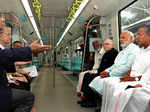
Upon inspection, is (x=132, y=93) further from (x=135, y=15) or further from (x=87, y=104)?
(x=135, y=15)

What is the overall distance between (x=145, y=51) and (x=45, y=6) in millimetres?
4196

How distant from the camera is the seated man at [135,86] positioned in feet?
5.50

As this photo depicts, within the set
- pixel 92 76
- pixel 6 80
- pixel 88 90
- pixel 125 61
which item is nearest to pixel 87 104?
pixel 88 90

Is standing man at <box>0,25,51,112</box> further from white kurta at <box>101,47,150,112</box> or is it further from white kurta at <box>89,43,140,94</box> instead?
white kurta at <box>89,43,140,94</box>

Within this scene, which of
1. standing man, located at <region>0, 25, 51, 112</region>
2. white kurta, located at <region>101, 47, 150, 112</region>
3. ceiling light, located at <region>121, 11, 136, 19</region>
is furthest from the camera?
ceiling light, located at <region>121, 11, 136, 19</region>

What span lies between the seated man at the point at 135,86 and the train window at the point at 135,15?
3.76ft

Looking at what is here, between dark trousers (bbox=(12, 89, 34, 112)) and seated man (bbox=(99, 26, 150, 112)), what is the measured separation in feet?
3.23

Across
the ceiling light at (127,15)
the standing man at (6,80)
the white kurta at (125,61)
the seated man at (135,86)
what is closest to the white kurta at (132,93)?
the seated man at (135,86)

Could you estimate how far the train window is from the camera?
3546mm

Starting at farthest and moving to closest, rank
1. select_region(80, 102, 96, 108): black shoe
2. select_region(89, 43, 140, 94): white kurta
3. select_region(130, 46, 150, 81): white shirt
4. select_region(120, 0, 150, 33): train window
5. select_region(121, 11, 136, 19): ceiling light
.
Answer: select_region(121, 11, 136, 19): ceiling light, select_region(80, 102, 96, 108): black shoe, select_region(120, 0, 150, 33): train window, select_region(89, 43, 140, 94): white kurta, select_region(130, 46, 150, 81): white shirt

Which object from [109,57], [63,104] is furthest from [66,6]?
[63,104]

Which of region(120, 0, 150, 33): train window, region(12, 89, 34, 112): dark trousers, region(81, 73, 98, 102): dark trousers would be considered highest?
region(120, 0, 150, 33): train window

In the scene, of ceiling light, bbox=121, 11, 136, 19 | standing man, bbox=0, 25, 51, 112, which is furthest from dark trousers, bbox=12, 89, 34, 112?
ceiling light, bbox=121, 11, 136, 19

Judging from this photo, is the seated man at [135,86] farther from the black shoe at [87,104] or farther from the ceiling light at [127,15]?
the ceiling light at [127,15]
